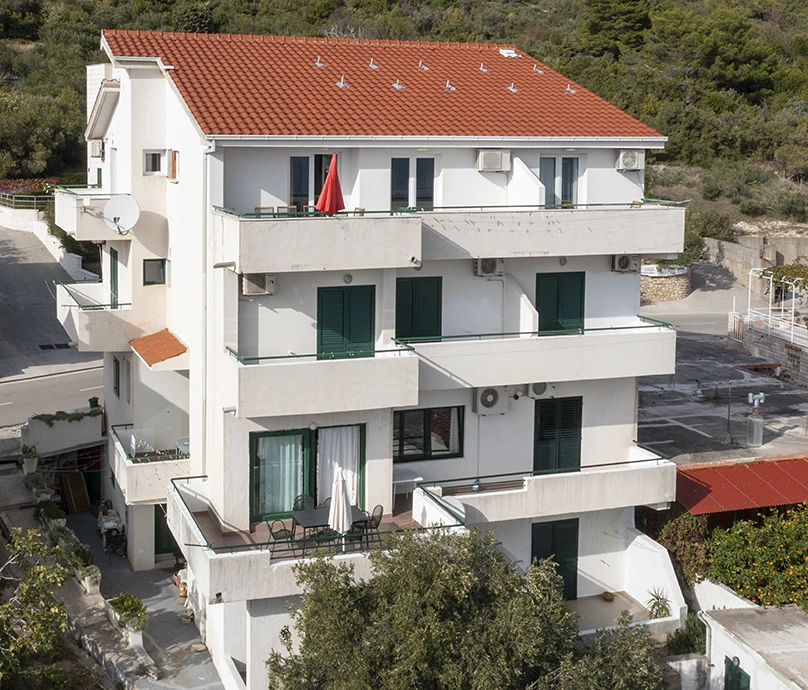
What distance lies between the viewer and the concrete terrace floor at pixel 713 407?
2880cm

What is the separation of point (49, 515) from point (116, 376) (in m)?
3.83

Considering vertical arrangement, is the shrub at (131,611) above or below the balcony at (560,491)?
below

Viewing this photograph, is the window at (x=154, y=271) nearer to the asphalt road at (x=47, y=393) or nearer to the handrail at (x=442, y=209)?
the handrail at (x=442, y=209)

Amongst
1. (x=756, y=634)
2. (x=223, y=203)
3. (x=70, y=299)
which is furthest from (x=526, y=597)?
(x=70, y=299)

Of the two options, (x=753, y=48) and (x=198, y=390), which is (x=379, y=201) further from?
(x=753, y=48)

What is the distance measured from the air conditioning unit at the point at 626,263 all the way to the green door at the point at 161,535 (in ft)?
37.0

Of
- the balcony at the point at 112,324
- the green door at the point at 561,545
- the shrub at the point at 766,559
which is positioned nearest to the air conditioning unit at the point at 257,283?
the balcony at the point at 112,324

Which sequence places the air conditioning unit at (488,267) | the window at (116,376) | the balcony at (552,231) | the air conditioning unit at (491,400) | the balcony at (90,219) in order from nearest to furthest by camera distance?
the balcony at (552,231)
the air conditioning unit at (488,267)
the air conditioning unit at (491,400)
the balcony at (90,219)
the window at (116,376)

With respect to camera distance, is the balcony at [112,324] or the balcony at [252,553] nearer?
the balcony at [252,553]

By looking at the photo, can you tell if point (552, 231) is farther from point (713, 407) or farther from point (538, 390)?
point (713, 407)

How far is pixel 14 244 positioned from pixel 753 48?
57.3 m

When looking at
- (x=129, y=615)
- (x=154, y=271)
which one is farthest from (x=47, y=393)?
(x=129, y=615)

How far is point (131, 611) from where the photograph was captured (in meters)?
21.8

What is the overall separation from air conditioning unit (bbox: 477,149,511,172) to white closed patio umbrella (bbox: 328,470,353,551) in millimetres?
7749
